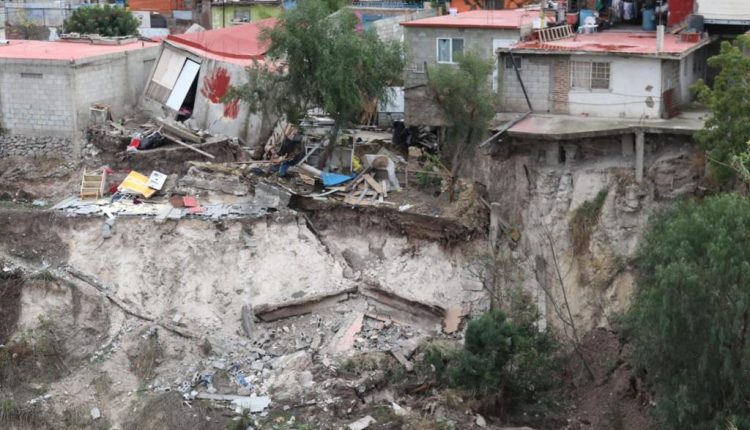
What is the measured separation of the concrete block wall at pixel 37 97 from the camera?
3900 cm

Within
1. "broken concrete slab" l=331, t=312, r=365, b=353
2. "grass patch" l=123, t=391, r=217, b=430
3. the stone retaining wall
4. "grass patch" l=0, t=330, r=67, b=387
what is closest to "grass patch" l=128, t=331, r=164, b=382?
"grass patch" l=123, t=391, r=217, b=430

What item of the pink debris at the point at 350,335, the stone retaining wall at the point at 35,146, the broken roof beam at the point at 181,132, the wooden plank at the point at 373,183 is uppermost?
the broken roof beam at the point at 181,132

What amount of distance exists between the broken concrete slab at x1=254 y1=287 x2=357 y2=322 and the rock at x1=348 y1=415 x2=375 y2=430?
501 centimetres

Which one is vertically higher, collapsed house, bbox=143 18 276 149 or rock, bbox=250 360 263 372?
collapsed house, bbox=143 18 276 149

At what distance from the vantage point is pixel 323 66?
115 feet

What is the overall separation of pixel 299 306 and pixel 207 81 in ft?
33.0

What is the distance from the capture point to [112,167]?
3856 centimetres

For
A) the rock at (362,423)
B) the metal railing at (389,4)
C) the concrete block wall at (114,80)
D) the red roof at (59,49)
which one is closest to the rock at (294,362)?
the rock at (362,423)

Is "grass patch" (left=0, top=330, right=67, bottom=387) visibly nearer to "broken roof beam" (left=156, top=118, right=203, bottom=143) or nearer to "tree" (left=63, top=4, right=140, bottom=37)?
"broken roof beam" (left=156, top=118, right=203, bottom=143)

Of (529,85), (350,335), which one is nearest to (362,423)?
(350,335)

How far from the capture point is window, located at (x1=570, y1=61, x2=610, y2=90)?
35.2 m

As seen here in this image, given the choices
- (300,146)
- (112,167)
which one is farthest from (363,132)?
(112,167)

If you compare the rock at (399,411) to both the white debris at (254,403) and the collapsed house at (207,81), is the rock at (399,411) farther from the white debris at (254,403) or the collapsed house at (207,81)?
the collapsed house at (207,81)

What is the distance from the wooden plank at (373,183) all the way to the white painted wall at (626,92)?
19.7 feet
